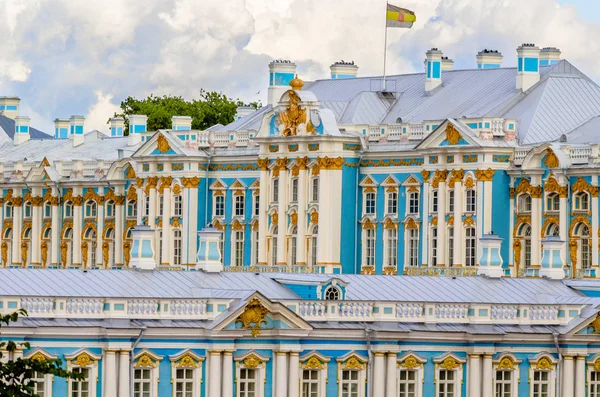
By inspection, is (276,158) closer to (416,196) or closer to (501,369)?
(416,196)

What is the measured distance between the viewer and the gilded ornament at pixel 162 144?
409 feet

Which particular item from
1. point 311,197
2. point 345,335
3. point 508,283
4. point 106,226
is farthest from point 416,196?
point 345,335

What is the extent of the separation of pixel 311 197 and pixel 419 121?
6.26 metres

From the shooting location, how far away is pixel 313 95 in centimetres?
11975

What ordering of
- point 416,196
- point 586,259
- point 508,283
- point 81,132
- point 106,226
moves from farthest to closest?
point 81,132 < point 106,226 < point 416,196 < point 586,259 < point 508,283

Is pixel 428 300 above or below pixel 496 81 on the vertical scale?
below

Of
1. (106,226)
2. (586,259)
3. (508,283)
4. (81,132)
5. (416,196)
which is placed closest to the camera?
(508,283)

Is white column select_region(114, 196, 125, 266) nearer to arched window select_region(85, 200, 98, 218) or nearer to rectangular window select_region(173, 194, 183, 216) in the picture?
arched window select_region(85, 200, 98, 218)

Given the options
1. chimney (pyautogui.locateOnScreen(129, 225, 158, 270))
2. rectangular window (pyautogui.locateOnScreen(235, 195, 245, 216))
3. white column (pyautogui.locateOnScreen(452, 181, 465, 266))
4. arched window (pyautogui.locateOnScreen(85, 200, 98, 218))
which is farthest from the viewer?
arched window (pyautogui.locateOnScreen(85, 200, 98, 218))

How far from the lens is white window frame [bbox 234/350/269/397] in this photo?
238 ft

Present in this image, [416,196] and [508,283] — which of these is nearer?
[508,283]

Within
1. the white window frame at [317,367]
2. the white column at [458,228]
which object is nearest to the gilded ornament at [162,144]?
the white column at [458,228]

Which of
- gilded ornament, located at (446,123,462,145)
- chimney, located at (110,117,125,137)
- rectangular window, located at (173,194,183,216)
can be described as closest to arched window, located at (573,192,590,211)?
gilded ornament, located at (446,123,462,145)

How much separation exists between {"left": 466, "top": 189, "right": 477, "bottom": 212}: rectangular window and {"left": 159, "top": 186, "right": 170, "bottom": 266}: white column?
16.4 metres
